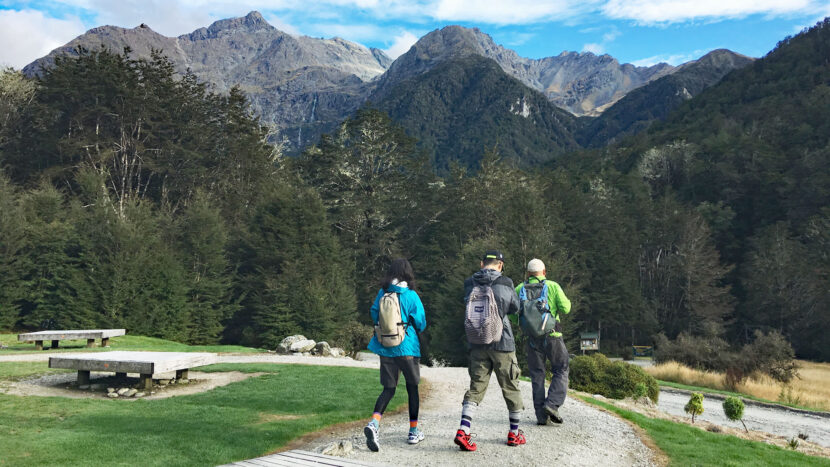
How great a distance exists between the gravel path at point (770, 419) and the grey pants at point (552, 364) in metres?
10.4

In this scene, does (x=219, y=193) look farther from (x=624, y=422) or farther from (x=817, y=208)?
(x=817, y=208)

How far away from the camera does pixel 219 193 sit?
48.6 m

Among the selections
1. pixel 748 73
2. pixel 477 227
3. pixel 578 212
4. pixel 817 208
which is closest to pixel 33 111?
pixel 477 227

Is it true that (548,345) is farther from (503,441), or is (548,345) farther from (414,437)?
(414,437)

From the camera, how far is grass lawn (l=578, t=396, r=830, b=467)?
6954 mm

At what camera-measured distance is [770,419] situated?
17.0m

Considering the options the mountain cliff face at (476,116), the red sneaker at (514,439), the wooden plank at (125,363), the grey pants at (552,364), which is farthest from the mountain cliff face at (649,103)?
the red sneaker at (514,439)

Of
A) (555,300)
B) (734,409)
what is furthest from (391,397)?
(734,409)

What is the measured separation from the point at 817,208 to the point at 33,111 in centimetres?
7516

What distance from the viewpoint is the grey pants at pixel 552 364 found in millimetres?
7380

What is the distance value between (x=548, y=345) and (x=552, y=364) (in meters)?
0.31

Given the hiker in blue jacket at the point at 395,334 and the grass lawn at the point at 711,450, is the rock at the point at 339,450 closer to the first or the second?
the hiker in blue jacket at the point at 395,334

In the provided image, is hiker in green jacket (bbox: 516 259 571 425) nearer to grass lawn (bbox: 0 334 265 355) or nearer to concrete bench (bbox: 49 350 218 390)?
concrete bench (bbox: 49 350 218 390)

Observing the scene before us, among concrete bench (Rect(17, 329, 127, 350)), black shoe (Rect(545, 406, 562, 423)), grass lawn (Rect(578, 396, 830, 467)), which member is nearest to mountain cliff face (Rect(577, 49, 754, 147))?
concrete bench (Rect(17, 329, 127, 350))
